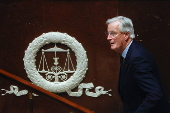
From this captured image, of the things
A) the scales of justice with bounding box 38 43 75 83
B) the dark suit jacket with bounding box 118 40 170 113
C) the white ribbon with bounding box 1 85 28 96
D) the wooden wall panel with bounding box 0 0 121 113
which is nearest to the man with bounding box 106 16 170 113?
the dark suit jacket with bounding box 118 40 170 113

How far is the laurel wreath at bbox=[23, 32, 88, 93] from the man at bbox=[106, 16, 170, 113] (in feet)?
3.95

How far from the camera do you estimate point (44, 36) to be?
3.00 meters

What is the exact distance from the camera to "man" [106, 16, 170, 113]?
1556mm

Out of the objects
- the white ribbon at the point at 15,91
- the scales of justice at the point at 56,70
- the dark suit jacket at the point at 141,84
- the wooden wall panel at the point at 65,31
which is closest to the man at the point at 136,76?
the dark suit jacket at the point at 141,84

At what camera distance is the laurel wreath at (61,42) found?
301 centimetres

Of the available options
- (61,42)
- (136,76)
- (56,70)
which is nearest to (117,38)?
(136,76)

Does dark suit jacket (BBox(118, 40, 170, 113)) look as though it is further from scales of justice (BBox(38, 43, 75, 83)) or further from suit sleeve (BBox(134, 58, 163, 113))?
scales of justice (BBox(38, 43, 75, 83))

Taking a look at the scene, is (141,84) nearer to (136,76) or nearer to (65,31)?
(136,76)

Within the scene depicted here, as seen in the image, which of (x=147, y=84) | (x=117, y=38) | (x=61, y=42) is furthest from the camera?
(x=61, y=42)

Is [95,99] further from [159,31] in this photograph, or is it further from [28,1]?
[28,1]

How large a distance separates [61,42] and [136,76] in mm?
1569

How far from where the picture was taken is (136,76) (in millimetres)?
1605

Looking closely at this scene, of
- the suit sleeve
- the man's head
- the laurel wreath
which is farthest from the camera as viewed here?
the laurel wreath

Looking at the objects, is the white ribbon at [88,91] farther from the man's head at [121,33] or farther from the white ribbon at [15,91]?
the man's head at [121,33]
